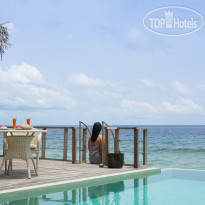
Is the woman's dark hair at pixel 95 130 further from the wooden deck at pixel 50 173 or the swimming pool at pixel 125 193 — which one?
the swimming pool at pixel 125 193

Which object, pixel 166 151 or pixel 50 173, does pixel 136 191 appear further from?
pixel 166 151

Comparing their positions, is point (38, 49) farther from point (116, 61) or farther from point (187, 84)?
point (187, 84)

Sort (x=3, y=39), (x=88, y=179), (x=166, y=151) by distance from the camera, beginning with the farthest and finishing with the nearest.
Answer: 1. (x=166, y=151)
2. (x=3, y=39)
3. (x=88, y=179)

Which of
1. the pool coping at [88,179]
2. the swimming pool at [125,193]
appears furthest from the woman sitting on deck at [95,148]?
the swimming pool at [125,193]

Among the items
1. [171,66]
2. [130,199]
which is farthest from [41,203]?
[171,66]

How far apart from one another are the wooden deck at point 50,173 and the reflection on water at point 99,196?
370mm

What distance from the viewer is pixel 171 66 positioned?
36.4m

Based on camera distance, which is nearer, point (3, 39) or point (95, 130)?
point (95, 130)

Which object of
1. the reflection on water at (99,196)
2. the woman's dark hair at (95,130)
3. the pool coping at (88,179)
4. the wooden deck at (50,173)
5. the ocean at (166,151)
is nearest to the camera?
the reflection on water at (99,196)

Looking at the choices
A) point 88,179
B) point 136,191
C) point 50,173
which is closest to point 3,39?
point 50,173

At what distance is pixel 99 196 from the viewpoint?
5.44 m

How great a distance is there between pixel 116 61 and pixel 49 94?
10.1 metres

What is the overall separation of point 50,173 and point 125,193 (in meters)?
1.42

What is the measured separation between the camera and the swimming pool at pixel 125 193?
5.10 m
